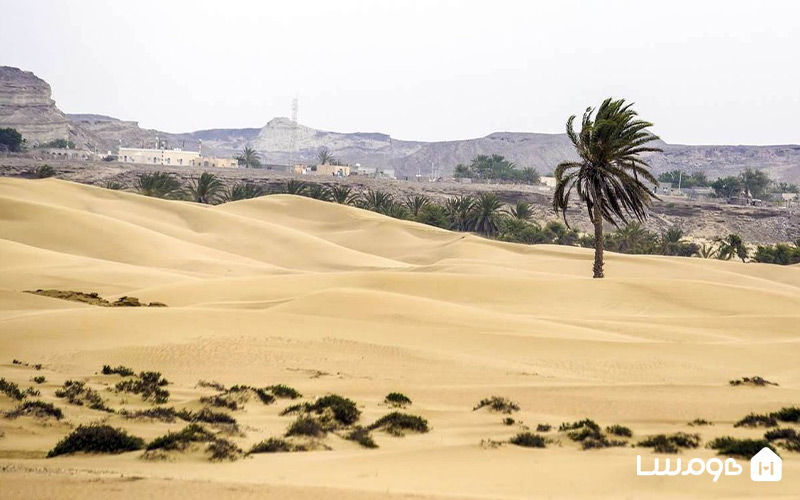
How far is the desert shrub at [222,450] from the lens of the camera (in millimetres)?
10336

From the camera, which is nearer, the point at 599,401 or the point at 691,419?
the point at 691,419

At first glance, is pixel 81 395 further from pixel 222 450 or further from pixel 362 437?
pixel 362 437

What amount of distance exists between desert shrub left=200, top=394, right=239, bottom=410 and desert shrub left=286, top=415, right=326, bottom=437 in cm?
198

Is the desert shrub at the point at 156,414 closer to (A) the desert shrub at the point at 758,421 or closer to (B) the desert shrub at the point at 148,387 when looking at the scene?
(B) the desert shrub at the point at 148,387

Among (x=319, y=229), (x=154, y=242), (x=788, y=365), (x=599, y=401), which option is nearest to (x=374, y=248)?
(x=319, y=229)

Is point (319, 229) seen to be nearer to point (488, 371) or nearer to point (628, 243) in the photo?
point (628, 243)

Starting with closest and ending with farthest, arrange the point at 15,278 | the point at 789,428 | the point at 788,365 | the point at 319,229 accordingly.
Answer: the point at 789,428 < the point at 788,365 < the point at 15,278 < the point at 319,229

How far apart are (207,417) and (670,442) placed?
6.17 meters

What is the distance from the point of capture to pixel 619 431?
12469 millimetres

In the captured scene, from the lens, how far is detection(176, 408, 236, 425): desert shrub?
12734mm

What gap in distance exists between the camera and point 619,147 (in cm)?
3497

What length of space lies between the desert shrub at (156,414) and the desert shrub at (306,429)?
1883 millimetres

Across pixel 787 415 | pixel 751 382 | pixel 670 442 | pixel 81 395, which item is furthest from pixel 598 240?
pixel 81 395

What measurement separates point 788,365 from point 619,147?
1594 cm
